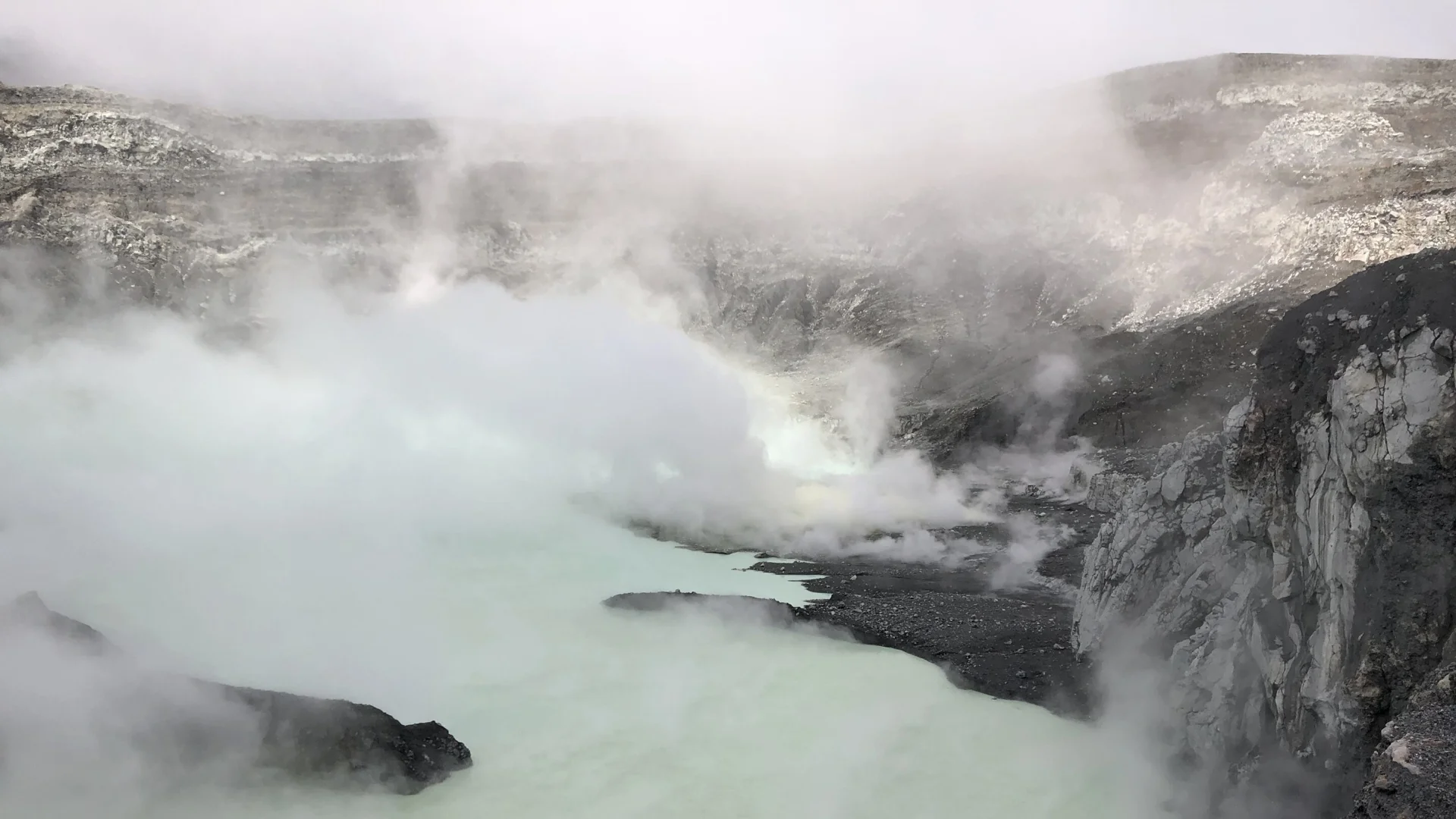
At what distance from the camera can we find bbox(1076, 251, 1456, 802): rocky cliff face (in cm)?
698

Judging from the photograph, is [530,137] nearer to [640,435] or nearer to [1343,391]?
[640,435]

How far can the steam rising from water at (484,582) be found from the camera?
1011 cm

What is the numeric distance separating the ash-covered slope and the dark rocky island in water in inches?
5.7

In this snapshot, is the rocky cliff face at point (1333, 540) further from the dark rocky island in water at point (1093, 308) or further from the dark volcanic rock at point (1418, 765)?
the dark volcanic rock at point (1418, 765)

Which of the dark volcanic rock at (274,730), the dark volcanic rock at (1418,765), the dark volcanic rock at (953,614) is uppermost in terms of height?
the dark volcanic rock at (1418,765)

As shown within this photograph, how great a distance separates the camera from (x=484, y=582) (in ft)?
→ 58.6

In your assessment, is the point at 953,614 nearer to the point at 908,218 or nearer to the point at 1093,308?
the point at 1093,308

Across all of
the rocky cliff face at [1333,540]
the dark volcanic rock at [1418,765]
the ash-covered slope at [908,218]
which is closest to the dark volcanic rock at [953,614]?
the rocky cliff face at [1333,540]

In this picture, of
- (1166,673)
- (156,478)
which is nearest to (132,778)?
(1166,673)

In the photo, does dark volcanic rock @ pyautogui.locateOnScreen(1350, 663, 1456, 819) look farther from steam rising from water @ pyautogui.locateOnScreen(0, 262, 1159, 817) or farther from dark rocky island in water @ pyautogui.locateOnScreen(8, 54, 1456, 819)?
steam rising from water @ pyautogui.locateOnScreen(0, 262, 1159, 817)

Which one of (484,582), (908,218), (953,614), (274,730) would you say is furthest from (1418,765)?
(908,218)

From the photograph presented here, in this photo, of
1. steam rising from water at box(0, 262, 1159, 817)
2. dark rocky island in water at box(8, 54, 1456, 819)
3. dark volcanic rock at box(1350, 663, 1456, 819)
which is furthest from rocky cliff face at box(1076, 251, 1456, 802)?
steam rising from water at box(0, 262, 1159, 817)

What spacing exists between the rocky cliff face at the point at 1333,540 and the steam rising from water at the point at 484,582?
209cm

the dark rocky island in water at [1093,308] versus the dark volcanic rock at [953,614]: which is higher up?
the dark rocky island in water at [1093,308]
